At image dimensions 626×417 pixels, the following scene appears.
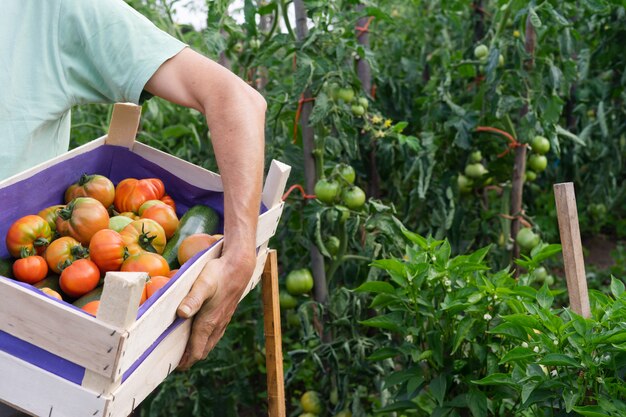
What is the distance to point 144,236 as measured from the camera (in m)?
1.51

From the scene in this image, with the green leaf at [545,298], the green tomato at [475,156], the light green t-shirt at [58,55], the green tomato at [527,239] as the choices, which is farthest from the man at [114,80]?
the green tomato at [475,156]

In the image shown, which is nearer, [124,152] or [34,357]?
[34,357]

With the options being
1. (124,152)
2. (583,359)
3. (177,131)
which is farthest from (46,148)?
(583,359)

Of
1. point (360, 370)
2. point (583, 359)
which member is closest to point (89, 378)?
point (583, 359)

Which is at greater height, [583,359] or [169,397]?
[583,359]

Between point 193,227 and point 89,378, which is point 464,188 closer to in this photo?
point 193,227

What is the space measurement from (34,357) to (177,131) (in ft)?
5.36

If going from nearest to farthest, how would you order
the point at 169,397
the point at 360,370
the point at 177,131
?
the point at 360,370, the point at 169,397, the point at 177,131

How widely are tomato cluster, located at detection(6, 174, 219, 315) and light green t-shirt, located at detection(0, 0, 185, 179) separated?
0.17m

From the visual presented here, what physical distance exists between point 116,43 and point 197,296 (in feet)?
1.98

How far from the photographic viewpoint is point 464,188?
10.1ft

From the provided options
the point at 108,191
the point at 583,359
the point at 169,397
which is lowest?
the point at 169,397

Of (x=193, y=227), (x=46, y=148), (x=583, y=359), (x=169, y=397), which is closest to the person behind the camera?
(x=583, y=359)

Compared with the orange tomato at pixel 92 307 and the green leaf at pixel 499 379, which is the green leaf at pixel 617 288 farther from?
the orange tomato at pixel 92 307
